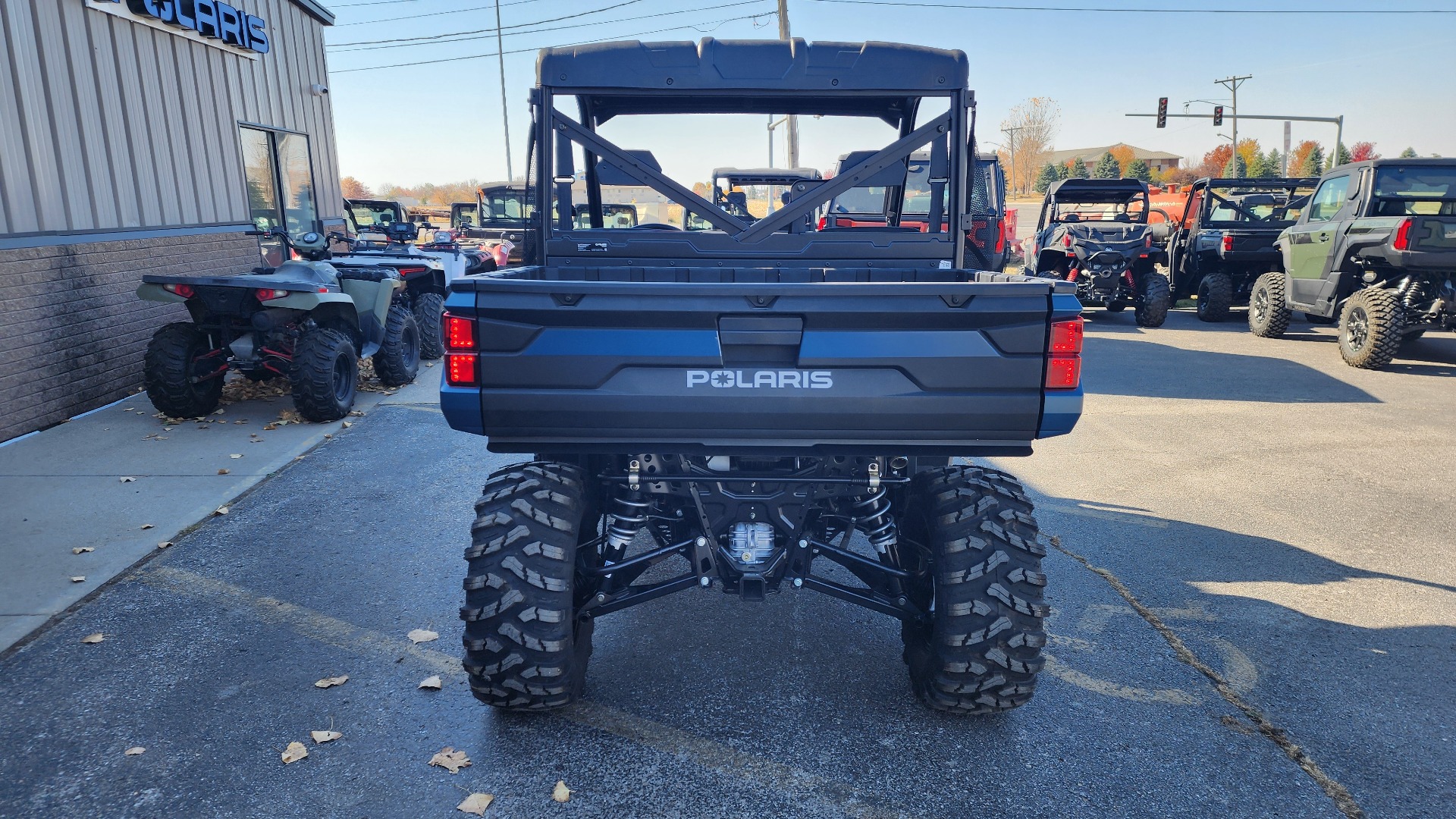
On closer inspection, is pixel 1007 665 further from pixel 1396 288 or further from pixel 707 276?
pixel 1396 288

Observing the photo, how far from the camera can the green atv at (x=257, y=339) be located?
6.75 metres

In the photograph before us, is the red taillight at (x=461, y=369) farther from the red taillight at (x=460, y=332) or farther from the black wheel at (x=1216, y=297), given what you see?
the black wheel at (x=1216, y=297)

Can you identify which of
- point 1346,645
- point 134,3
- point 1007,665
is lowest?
point 1346,645

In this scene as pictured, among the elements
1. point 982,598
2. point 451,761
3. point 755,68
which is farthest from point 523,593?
point 755,68

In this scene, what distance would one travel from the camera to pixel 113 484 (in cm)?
556

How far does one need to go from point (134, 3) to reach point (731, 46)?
7503mm

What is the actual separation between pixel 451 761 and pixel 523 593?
60 centimetres

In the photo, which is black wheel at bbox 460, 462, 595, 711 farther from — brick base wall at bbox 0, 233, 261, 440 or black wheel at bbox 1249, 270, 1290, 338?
black wheel at bbox 1249, 270, 1290, 338

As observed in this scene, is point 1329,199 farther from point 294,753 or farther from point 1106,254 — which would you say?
point 294,753

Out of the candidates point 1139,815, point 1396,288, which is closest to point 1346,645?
point 1139,815

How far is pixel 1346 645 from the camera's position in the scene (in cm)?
367

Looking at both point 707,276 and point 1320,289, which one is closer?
point 707,276

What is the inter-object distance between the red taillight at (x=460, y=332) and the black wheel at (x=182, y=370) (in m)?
5.38

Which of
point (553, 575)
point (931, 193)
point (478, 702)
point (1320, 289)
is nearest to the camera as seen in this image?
point (553, 575)
